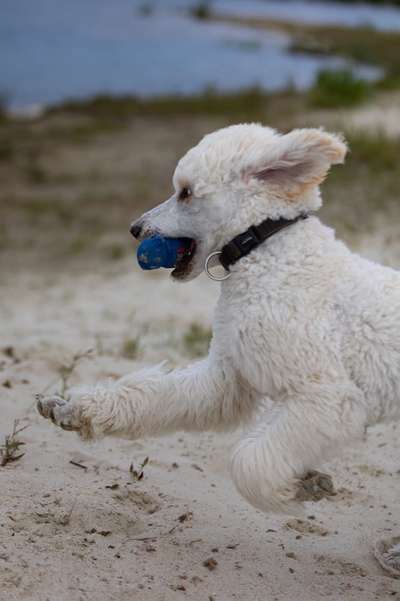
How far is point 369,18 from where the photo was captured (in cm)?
3158

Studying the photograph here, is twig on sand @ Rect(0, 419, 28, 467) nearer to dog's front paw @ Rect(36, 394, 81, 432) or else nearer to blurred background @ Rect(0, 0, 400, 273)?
dog's front paw @ Rect(36, 394, 81, 432)

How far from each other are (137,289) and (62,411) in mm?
4844

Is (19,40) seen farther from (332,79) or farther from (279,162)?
(279,162)

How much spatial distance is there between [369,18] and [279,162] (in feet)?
98.1

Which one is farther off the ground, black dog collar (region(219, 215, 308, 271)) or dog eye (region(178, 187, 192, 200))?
dog eye (region(178, 187, 192, 200))

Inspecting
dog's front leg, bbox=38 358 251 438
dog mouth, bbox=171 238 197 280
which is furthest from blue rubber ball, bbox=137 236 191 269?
dog's front leg, bbox=38 358 251 438

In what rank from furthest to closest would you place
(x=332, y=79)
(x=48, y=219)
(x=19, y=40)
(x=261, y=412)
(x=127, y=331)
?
(x=19, y=40) → (x=332, y=79) → (x=48, y=219) → (x=127, y=331) → (x=261, y=412)

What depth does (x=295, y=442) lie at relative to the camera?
11.3 ft

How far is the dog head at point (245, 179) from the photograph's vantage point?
3588 millimetres

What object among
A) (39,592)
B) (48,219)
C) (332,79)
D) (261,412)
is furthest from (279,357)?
(332,79)

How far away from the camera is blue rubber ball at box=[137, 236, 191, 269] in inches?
154

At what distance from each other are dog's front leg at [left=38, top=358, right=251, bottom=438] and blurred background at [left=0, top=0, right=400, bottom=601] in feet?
1.32

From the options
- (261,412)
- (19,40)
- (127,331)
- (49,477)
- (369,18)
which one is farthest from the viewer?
(369,18)

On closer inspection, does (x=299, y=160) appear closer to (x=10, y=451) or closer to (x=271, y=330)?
(x=271, y=330)
